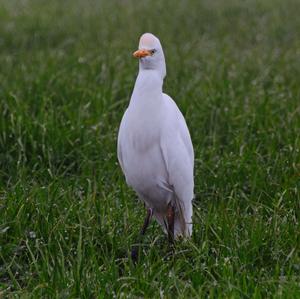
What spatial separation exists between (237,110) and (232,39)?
10.7 feet

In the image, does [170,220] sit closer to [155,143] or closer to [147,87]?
[155,143]

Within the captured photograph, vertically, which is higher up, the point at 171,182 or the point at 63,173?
the point at 171,182

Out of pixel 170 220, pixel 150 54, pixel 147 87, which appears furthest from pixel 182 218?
pixel 150 54

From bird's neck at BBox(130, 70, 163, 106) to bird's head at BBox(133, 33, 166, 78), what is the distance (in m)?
0.03

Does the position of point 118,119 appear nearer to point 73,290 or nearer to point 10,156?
point 10,156

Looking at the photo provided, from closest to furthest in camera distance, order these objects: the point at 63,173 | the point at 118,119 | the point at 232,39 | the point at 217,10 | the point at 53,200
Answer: the point at 53,200, the point at 63,173, the point at 118,119, the point at 232,39, the point at 217,10

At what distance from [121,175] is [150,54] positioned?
3.99 feet

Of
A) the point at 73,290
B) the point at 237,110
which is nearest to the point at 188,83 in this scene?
the point at 237,110

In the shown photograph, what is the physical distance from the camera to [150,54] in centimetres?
369

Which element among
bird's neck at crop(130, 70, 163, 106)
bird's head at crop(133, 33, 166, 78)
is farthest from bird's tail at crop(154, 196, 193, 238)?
bird's head at crop(133, 33, 166, 78)

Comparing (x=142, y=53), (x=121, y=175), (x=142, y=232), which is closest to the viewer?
(x=142, y=53)

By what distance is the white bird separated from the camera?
3734mm

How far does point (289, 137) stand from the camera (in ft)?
16.8

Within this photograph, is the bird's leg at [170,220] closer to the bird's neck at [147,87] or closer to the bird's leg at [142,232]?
the bird's leg at [142,232]
